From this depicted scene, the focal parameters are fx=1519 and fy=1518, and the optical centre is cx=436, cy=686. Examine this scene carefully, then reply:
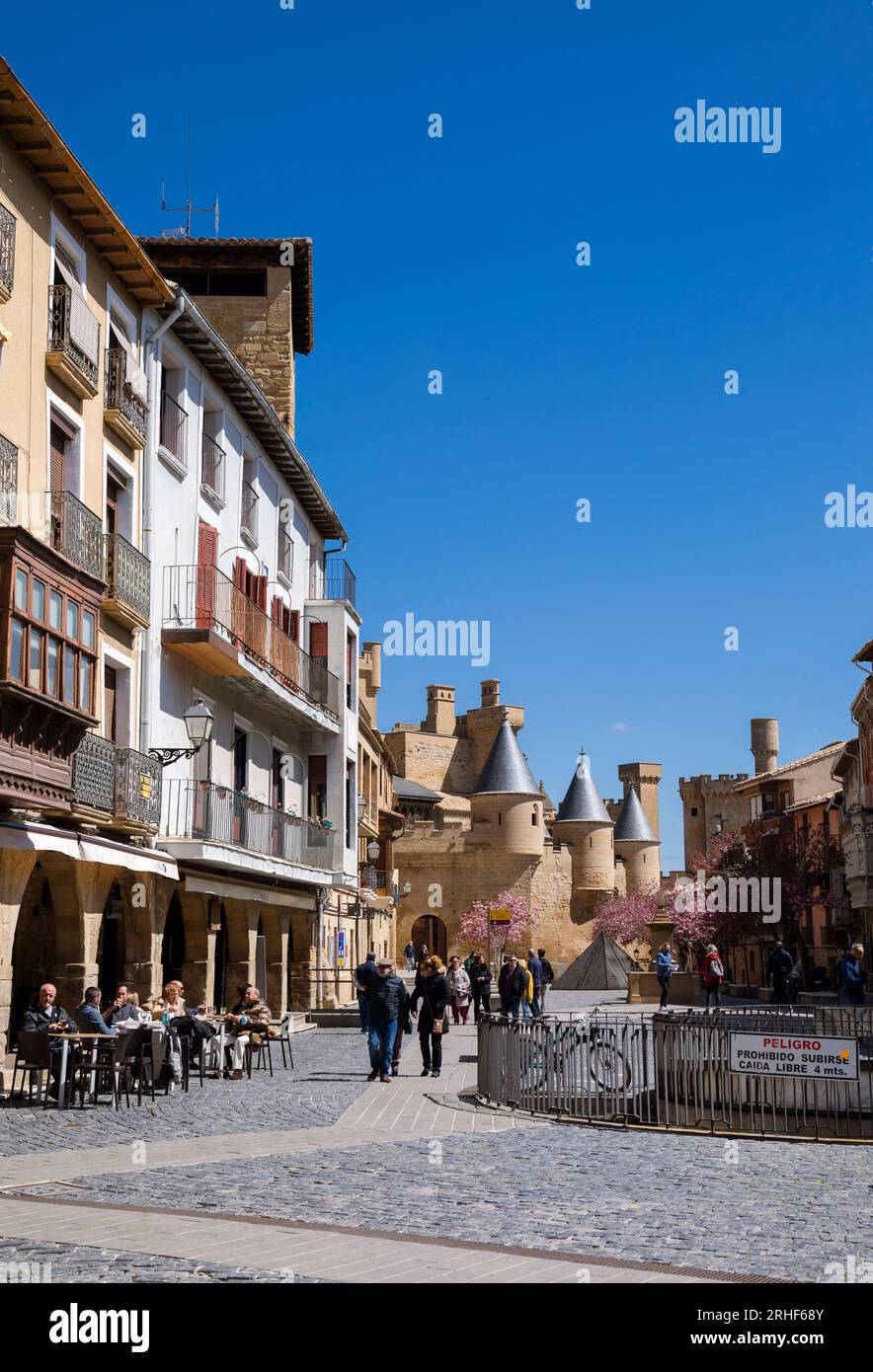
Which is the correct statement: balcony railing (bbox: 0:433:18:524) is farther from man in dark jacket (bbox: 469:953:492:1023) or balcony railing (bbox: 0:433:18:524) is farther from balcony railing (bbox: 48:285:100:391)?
man in dark jacket (bbox: 469:953:492:1023)

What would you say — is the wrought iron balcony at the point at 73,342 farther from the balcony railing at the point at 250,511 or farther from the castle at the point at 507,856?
the castle at the point at 507,856

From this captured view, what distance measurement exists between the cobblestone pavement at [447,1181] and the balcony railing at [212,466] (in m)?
13.2

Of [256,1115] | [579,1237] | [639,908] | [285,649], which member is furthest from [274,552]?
[639,908]

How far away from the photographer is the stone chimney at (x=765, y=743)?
103 metres

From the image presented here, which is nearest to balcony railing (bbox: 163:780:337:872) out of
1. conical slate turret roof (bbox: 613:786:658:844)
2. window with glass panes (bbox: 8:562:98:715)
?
window with glass panes (bbox: 8:562:98:715)

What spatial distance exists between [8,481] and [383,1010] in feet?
25.5

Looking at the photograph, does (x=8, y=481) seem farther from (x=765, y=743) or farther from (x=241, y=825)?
(x=765, y=743)

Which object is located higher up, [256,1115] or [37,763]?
[37,763]

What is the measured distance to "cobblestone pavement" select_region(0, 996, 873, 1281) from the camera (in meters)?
8.16

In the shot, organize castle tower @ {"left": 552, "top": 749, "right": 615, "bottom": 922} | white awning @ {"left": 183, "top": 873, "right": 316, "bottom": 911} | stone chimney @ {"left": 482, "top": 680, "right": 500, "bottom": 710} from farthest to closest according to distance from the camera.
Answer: stone chimney @ {"left": 482, "top": 680, "right": 500, "bottom": 710} → castle tower @ {"left": 552, "top": 749, "right": 615, "bottom": 922} → white awning @ {"left": 183, "top": 873, "right": 316, "bottom": 911}

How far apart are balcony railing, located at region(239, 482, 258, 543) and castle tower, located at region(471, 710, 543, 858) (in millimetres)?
49945
